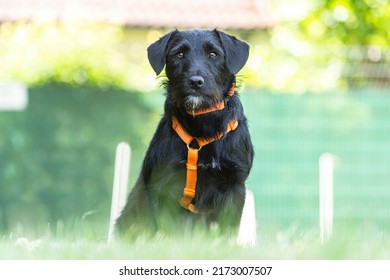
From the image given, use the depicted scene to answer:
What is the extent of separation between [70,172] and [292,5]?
43.0 ft

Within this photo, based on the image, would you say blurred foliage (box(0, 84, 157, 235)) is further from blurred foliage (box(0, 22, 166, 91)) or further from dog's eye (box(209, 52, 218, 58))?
dog's eye (box(209, 52, 218, 58))

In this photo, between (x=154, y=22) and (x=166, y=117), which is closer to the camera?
(x=166, y=117)

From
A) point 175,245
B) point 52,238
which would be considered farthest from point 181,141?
point 175,245

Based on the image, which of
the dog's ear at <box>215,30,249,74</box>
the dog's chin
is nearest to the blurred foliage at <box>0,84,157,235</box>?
the dog's ear at <box>215,30,249,74</box>

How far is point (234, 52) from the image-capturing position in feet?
21.1

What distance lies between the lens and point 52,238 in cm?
561

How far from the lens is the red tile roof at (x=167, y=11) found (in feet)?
58.6

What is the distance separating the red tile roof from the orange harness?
1134 centimetres

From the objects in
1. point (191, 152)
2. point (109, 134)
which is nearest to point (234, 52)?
point (191, 152)

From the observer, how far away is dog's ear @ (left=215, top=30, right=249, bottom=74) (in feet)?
20.9

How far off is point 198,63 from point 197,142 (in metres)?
0.56

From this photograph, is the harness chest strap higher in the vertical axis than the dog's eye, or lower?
lower

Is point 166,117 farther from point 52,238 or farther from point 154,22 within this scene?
point 154,22

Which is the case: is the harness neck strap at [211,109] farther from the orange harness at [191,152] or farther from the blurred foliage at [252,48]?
the blurred foliage at [252,48]
